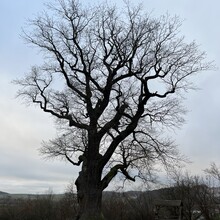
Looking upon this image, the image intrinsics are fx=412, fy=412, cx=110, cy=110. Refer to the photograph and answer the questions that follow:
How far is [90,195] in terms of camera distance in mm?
25531

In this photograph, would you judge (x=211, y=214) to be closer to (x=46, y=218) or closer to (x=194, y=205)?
(x=194, y=205)

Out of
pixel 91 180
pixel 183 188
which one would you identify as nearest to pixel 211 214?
pixel 183 188

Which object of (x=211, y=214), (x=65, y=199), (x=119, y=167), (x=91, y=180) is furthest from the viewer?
(x=65, y=199)

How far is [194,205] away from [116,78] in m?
14.3

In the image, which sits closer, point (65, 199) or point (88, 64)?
point (88, 64)

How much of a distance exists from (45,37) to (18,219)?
22.0m

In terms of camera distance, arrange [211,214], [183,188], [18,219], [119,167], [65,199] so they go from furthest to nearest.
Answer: [65,199] < [18,219] < [183,188] < [211,214] < [119,167]

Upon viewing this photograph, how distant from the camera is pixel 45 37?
27.5 metres

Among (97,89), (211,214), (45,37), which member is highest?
(45,37)

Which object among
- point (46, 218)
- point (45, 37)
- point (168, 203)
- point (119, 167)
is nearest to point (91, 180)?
point (119, 167)

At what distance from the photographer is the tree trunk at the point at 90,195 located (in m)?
25.2

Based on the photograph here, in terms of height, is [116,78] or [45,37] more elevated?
[45,37]

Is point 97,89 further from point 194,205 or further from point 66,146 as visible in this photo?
point 194,205

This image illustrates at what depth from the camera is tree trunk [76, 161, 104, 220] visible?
82.6ft
